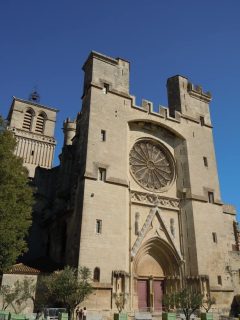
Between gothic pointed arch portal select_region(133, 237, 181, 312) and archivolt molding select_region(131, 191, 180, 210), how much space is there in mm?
2381

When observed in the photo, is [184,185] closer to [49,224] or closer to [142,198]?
[142,198]

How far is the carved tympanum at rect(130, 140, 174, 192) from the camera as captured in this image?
22.2m

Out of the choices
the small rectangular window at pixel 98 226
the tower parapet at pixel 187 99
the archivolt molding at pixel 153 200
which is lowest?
the small rectangular window at pixel 98 226

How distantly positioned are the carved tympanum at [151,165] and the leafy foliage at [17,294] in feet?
31.7

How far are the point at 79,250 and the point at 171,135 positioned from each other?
1234 centimetres

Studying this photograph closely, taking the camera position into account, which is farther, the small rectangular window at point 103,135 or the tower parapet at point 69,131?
the tower parapet at point 69,131

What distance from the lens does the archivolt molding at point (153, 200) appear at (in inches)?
A: 817

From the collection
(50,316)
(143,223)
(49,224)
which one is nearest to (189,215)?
(143,223)

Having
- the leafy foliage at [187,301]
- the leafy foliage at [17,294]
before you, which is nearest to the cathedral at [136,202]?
the leafy foliage at [17,294]

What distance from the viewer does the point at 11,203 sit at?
569 inches

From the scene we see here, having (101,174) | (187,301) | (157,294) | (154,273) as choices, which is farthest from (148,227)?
(187,301)

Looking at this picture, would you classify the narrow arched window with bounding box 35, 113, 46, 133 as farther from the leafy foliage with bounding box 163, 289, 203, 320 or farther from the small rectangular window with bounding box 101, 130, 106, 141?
the leafy foliage with bounding box 163, 289, 203, 320

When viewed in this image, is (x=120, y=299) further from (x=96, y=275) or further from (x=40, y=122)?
(x=40, y=122)

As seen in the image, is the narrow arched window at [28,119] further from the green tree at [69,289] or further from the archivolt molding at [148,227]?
the green tree at [69,289]
